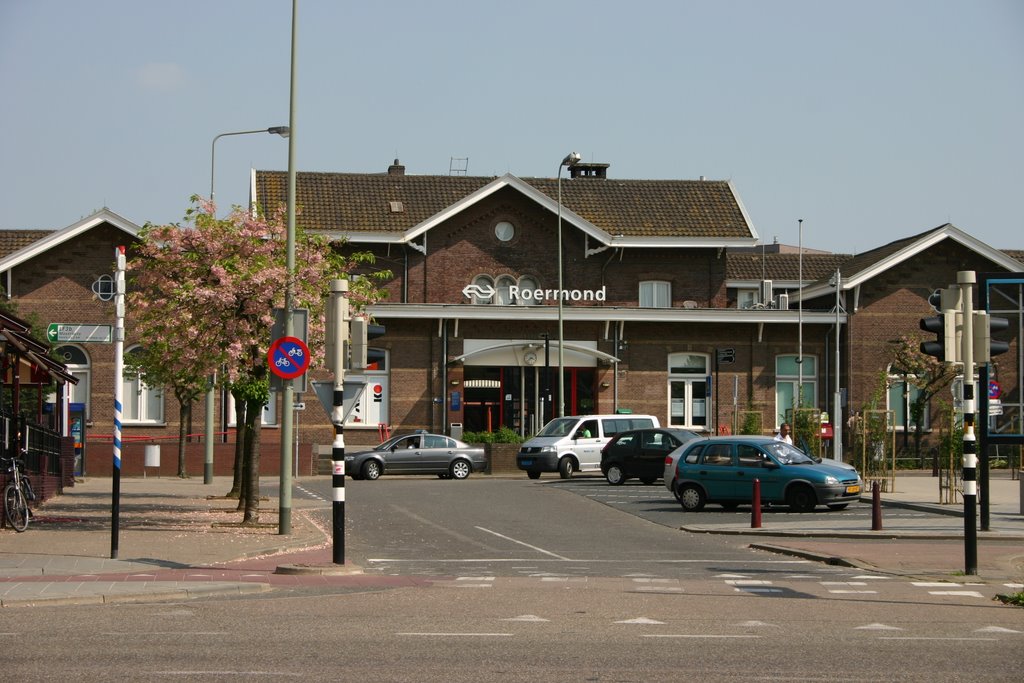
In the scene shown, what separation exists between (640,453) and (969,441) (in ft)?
65.1

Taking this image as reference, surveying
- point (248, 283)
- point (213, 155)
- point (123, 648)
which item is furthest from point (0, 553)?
point (213, 155)

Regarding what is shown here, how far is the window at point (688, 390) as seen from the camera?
52.4m

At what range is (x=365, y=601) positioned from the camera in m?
13.5

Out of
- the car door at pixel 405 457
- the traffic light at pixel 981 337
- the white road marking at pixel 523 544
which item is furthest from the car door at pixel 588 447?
the traffic light at pixel 981 337

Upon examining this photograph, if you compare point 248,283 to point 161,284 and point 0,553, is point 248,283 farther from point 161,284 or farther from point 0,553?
point 0,553

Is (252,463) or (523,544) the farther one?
(252,463)

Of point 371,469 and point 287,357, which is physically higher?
point 287,357

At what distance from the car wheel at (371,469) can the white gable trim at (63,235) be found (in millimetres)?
14019

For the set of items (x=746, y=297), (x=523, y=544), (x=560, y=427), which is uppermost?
(x=746, y=297)

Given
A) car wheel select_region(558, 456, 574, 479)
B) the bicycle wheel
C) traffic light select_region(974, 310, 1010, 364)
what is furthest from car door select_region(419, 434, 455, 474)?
traffic light select_region(974, 310, 1010, 364)

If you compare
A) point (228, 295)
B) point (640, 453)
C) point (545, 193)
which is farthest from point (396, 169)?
point (228, 295)

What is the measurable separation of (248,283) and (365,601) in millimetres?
10425

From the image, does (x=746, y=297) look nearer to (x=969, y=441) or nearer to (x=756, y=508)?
(x=756, y=508)

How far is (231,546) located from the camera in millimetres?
19531
